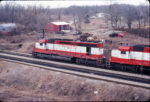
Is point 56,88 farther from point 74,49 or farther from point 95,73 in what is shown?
point 74,49

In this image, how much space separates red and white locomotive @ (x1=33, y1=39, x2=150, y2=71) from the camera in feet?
84.7

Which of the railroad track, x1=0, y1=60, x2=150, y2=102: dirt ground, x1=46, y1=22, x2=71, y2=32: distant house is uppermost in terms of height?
x1=46, y1=22, x2=71, y2=32: distant house

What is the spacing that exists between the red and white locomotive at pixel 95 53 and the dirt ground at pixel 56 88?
6.16 m

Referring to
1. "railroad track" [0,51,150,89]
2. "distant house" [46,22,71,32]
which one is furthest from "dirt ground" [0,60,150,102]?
"distant house" [46,22,71,32]

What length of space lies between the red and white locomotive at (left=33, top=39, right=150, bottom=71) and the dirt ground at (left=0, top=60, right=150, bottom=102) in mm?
6164

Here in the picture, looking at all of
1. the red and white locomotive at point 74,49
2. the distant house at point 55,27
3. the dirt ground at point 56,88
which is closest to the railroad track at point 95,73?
the dirt ground at point 56,88

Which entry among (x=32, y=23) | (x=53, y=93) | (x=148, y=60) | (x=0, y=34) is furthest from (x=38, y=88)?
(x=32, y=23)

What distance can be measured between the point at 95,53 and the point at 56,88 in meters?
9.34

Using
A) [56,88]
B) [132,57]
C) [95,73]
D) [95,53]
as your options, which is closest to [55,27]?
[95,53]

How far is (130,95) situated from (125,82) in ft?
8.19

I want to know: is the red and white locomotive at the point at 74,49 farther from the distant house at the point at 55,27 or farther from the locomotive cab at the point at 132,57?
the distant house at the point at 55,27

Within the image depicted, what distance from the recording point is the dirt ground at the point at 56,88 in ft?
66.5

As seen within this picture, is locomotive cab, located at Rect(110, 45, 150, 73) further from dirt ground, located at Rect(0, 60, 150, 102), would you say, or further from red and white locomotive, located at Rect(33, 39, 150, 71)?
dirt ground, located at Rect(0, 60, 150, 102)

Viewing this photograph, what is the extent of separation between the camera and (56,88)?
951 inches
